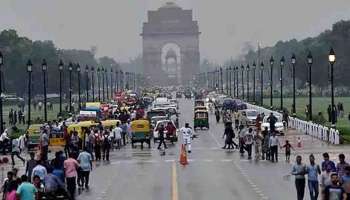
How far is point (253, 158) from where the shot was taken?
44.3 metres

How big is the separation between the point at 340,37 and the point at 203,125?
80.0 meters

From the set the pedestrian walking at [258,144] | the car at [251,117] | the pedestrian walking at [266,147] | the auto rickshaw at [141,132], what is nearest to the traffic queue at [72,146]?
the auto rickshaw at [141,132]

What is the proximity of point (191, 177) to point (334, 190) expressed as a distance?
1403 cm

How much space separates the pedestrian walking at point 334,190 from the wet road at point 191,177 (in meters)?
6.76

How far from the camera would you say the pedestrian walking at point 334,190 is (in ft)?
72.4

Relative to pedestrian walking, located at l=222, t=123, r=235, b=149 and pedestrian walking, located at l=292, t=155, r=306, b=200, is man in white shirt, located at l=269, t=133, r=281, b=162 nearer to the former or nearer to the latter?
pedestrian walking, located at l=222, t=123, r=235, b=149

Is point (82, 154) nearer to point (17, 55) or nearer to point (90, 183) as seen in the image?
point (90, 183)

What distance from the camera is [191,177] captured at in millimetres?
35969

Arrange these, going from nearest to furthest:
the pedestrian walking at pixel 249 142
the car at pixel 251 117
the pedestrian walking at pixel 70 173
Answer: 1. the pedestrian walking at pixel 70 173
2. the pedestrian walking at pixel 249 142
3. the car at pixel 251 117

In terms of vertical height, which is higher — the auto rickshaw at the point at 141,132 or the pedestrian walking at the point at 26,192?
the auto rickshaw at the point at 141,132

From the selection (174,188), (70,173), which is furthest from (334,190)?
(174,188)

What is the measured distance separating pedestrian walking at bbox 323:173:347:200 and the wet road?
6755 millimetres

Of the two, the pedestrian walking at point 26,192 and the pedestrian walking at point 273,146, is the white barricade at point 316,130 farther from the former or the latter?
the pedestrian walking at point 26,192

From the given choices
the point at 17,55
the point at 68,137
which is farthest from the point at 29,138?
the point at 17,55
